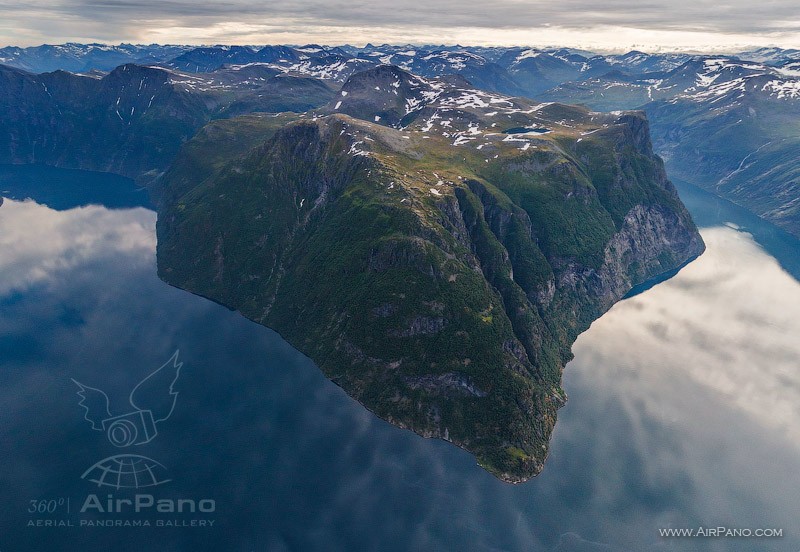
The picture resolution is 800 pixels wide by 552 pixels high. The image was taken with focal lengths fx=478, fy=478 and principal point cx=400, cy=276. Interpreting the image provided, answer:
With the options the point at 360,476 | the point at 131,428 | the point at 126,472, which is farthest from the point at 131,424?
the point at 360,476

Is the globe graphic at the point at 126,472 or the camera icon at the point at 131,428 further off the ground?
the globe graphic at the point at 126,472

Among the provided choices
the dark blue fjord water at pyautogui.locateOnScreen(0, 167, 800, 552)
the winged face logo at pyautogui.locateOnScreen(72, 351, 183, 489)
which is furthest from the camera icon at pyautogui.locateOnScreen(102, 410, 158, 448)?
the dark blue fjord water at pyautogui.locateOnScreen(0, 167, 800, 552)

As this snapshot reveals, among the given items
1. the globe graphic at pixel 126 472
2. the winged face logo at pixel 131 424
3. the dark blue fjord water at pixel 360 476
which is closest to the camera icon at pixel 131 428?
the winged face logo at pixel 131 424

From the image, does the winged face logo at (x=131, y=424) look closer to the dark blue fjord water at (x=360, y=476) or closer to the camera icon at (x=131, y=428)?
the camera icon at (x=131, y=428)

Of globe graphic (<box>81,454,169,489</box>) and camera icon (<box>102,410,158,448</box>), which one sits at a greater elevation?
globe graphic (<box>81,454,169,489</box>)

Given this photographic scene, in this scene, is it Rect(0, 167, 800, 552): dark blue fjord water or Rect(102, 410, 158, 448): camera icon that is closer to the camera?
Rect(0, 167, 800, 552): dark blue fjord water

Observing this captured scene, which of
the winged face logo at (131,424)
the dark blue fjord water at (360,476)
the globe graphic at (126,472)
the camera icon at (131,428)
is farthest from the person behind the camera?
the camera icon at (131,428)

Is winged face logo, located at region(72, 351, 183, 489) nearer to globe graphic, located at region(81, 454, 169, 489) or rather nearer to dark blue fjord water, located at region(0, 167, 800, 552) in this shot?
globe graphic, located at region(81, 454, 169, 489)

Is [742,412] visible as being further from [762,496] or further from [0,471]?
[0,471]
